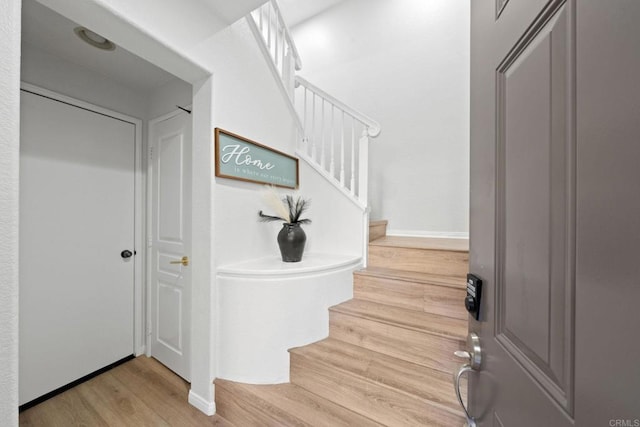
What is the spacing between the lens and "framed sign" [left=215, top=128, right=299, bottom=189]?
62.2 inches

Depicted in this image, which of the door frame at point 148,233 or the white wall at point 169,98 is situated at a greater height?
the white wall at point 169,98

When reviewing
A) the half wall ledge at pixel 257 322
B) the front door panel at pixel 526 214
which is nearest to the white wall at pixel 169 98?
the half wall ledge at pixel 257 322

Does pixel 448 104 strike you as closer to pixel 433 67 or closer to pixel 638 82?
pixel 433 67

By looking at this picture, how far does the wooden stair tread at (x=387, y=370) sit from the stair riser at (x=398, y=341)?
0.03m

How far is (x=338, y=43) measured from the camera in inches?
134

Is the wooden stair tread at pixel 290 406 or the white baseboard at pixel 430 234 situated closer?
the wooden stair tread at pixel 290 406

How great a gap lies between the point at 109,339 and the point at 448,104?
3974 mm

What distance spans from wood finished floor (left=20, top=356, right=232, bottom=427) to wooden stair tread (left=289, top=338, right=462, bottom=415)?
26.6 inches

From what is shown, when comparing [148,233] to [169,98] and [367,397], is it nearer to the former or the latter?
[169,98]

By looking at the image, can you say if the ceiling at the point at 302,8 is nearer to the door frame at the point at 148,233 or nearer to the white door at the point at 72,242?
the door frame at the point at 148,233

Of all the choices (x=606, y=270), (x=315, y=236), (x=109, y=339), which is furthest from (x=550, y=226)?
(x=109, y=339)

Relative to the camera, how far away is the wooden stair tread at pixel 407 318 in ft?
4.64

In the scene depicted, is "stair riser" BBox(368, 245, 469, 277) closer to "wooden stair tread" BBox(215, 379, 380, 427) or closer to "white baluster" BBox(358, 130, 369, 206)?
"white baluster" BBox(358, 130, 369, 206)

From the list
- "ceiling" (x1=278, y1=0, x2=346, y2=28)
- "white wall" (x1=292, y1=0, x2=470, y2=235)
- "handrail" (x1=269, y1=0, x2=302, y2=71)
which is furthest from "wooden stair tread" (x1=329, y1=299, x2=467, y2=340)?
"ceiling" (x1=278, y1=0, x2=346, y2=28)
